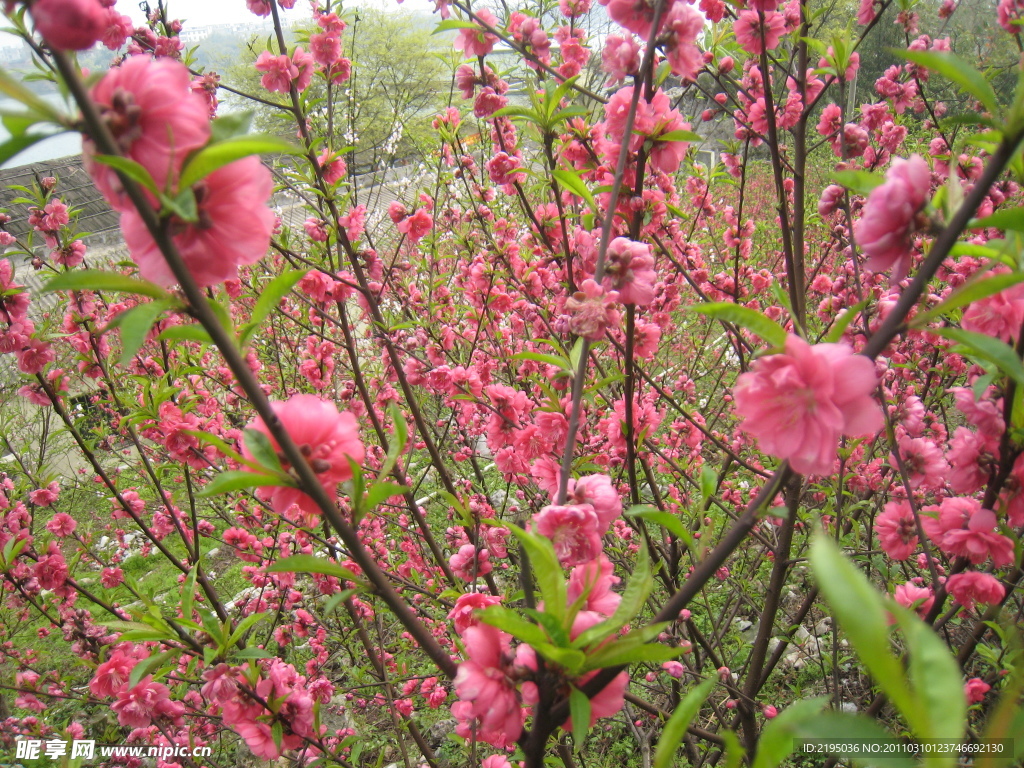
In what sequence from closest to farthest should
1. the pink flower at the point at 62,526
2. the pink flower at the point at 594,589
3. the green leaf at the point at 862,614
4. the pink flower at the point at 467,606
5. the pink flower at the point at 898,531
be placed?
the green leaf at the point at 862,614, the pink flower at the point at 594,589, the pink flower at the point at 467,606, the pink flower at the point at 898,531, the pink flower at the point at 62,526

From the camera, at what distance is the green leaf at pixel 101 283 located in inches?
25.9

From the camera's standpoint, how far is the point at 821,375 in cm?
77

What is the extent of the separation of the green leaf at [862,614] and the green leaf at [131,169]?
0.70 metres

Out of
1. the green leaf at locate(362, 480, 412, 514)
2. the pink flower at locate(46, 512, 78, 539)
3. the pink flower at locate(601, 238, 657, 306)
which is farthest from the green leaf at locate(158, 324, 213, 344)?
the pink flower at locate(46, 512, 78, 539)

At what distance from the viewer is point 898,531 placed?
1726 mm

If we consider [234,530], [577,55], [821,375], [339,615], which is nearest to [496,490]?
[339,615]

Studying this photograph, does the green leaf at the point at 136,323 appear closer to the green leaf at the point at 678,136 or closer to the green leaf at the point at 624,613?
the green leaf at the point at 624,613

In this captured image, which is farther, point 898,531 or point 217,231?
point 898,531

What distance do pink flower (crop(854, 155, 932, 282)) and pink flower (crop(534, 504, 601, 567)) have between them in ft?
1.97

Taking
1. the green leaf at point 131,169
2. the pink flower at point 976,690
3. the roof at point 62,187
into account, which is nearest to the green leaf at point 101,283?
the green leaf at point 131,169

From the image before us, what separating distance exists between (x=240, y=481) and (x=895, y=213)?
3.08 feet

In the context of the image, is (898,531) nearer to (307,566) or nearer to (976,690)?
(976,690)

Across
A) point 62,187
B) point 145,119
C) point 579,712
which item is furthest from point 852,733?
point 62,187

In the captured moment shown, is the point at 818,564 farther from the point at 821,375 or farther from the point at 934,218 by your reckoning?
the point at 934,218
